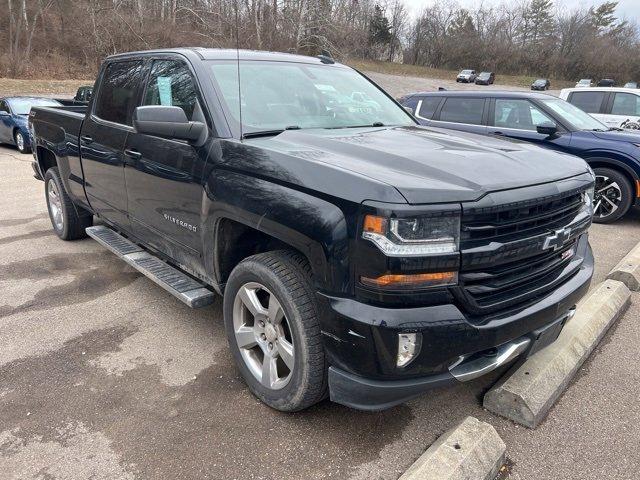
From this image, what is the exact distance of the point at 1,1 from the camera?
107ft

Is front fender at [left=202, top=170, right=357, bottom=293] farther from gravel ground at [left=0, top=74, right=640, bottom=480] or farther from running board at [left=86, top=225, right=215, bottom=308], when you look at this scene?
gravel ground at [left=0, top=74, right=640, bottom=480]

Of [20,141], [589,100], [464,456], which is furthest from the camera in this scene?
[20,141]

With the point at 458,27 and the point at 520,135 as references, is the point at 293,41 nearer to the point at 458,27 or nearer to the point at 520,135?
the point at 520,135

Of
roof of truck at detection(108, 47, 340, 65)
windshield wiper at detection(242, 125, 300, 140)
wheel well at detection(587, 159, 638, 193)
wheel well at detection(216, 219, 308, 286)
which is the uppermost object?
roof of truck at detection(108, 47, 340, 65)

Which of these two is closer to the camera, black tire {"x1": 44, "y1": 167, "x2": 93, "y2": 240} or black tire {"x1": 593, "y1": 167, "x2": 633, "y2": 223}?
black tire {"x1": 44, "y1": 167, "x2": 93, "y2": 240}

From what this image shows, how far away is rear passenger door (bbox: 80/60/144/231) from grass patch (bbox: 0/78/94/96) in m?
23.3

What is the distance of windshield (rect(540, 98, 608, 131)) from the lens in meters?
7.21

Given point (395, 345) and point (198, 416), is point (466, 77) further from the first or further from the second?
point (395, 345)

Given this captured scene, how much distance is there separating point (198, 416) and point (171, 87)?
218 cm

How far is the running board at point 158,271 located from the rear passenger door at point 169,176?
0.15 m

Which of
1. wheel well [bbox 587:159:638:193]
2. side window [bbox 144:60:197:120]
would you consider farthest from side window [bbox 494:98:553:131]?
side window [bbox 144:60:197:120]

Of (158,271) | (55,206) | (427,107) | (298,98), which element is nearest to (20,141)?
(55,206)

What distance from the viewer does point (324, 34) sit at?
3322 centimetres

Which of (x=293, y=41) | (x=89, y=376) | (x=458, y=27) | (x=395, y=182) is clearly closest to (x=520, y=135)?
(x=395, y=182)
